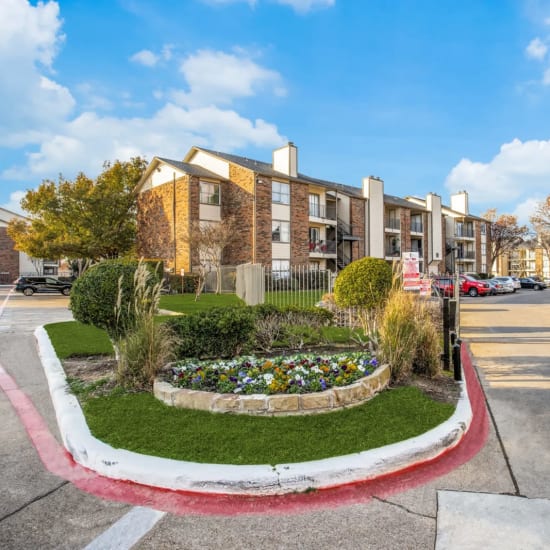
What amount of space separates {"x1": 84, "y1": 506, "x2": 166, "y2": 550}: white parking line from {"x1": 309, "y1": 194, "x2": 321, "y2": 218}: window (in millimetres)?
32476

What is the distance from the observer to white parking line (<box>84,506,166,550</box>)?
263cm

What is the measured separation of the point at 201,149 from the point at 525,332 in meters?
26.7

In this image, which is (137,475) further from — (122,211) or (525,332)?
(122,211)

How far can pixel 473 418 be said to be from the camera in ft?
16.2

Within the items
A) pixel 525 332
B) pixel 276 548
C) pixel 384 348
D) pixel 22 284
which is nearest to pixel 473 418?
pixel 384 348

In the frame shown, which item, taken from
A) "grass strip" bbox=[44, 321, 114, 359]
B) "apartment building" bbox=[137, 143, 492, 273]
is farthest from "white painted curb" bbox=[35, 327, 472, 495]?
"apartment building" bbox=[137, 143, 492, 273]

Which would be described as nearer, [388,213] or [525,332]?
[525,332]

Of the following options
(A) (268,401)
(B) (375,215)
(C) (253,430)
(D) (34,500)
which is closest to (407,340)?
(A) (268,401)

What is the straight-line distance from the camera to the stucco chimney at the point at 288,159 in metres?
32.9

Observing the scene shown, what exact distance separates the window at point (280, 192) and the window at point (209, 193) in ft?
12.7

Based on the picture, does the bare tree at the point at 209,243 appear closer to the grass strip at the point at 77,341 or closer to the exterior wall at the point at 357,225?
the exterior wall at the point at 357,225

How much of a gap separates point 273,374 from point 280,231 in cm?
2636

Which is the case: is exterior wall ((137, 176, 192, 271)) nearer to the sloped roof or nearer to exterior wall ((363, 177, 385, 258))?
the sloped roof

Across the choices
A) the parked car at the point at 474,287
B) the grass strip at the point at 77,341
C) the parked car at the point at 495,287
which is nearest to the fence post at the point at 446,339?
the grass strip at the point at 77,341
